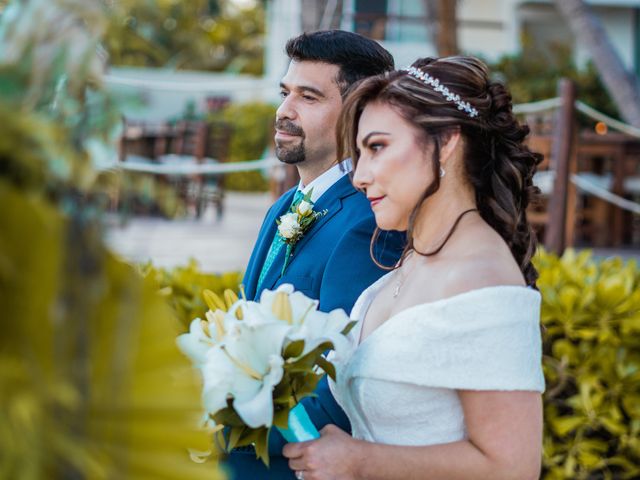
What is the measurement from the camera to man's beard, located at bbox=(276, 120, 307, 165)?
111 inches

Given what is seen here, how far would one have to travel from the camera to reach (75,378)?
77 centimetres

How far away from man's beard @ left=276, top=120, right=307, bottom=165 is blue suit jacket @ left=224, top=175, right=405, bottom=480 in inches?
6.7

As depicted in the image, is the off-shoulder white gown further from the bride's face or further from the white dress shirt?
the white dress shirt

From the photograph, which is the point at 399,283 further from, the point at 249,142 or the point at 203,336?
the point at 249,142

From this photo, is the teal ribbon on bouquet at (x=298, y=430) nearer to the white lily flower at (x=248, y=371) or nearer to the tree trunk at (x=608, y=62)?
the white lily flower at (x=248, y=371)

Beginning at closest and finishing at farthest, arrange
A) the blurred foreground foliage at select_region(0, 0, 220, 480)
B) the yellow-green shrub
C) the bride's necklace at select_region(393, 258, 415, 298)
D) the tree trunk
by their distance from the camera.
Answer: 1. the blurred foreground foliage at select_region(0, 0, 220, 480)
2. the bride's necklace at select_region(393, 258, 415, 298)
3. the yellow-green shrub
4. the tree trunk

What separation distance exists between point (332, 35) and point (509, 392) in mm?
1538

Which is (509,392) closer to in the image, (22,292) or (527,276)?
(527,276)

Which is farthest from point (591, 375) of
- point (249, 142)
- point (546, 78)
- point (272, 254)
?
point (249, 142)

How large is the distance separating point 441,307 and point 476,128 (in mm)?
441

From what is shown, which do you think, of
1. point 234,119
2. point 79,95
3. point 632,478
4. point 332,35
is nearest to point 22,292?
point 79,95

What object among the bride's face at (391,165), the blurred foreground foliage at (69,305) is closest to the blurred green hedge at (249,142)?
the bride's face at (391,165)

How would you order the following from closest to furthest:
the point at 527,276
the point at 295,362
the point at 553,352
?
the point at 295,362 < the point at 527,276 < the point at 553,352

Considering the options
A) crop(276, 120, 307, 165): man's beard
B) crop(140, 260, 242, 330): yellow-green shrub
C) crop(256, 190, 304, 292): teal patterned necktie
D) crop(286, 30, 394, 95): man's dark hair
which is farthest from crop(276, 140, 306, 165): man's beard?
crop(140, 260, 242, 330): yellow-green shrub
